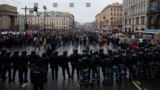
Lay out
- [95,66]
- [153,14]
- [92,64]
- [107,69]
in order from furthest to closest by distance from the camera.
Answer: [153,14]
[107,69]
[95,66]
[92,64]

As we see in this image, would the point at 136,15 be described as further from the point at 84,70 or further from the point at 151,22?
the point at 84,70

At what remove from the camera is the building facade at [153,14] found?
70.0 m

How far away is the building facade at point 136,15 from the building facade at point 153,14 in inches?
123

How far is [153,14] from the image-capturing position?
7350 centimetres

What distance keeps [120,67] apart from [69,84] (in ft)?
9.05

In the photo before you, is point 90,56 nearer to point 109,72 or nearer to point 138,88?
point 109,72

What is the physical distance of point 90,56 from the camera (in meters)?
15.8

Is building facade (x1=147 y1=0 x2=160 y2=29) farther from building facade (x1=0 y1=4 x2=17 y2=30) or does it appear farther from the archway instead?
building facade (x1=0 y1=4 x2=17 y2=30)

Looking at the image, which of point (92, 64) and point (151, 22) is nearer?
point (92, 64)

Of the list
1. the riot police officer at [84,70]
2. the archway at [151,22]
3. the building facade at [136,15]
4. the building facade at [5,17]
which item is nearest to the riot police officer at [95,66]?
the riot police officer at [84,70]

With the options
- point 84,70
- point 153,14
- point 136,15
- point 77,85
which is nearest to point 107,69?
point 84,70

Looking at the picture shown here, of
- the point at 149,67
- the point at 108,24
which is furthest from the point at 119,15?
the point at 149,67

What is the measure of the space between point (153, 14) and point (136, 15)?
21.0 m

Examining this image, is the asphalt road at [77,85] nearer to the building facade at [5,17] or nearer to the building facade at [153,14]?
the building facade at [153,14]
